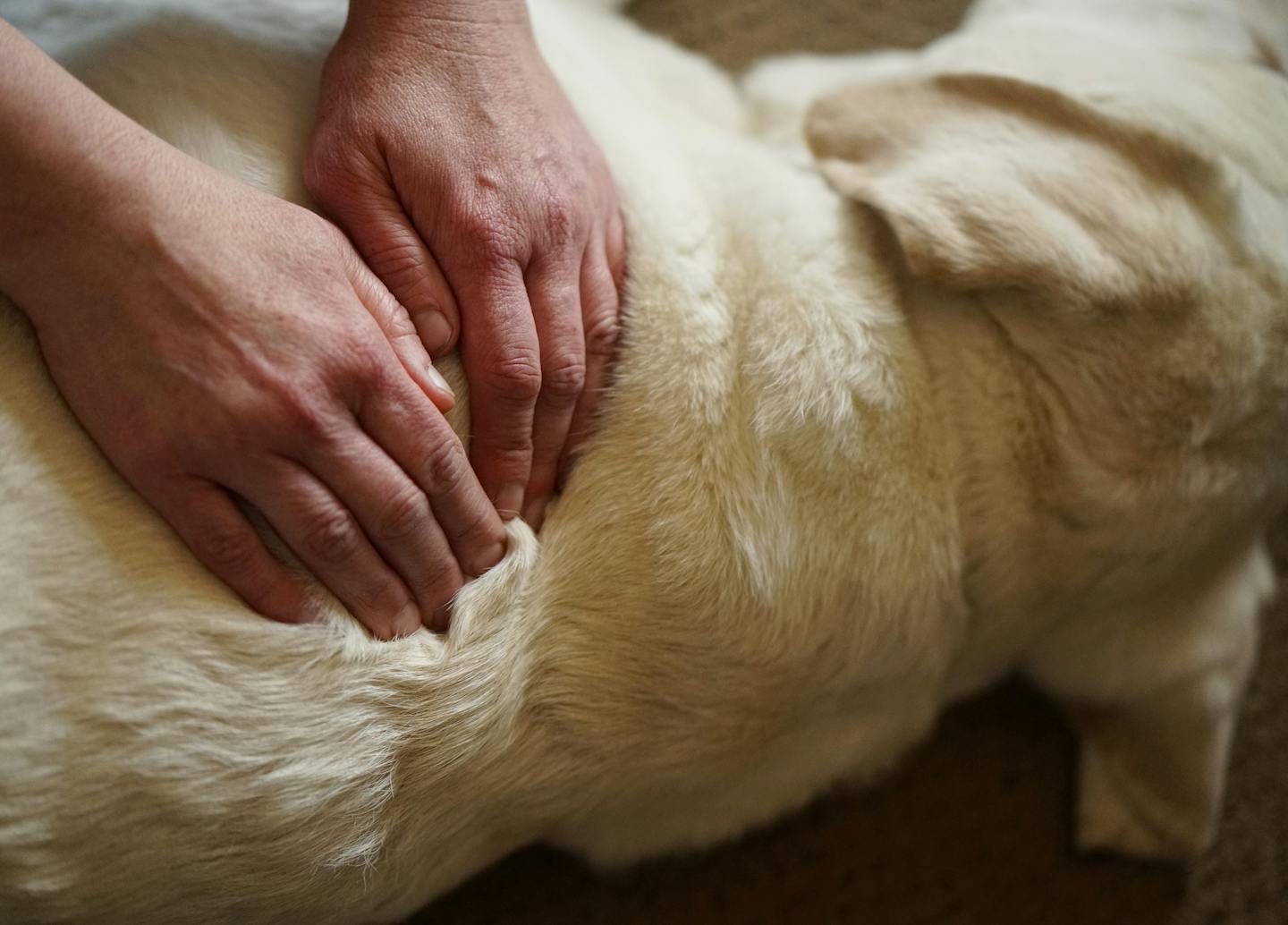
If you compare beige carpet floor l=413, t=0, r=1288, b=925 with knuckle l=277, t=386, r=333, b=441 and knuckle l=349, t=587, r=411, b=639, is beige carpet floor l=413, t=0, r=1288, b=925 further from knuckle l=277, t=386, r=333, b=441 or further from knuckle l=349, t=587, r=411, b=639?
knuckle l=277, t=386, r=333, b=441

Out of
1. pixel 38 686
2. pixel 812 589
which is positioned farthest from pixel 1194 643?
pixel 38 686

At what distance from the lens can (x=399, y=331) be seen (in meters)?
0.66

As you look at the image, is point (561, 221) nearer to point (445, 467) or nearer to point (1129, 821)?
point (445, 467)

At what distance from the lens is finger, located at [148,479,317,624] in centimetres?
61

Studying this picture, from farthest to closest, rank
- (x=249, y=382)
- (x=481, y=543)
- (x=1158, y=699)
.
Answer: (x=1158, y=699) < (x=481, y=543) < (x=249, y=382)

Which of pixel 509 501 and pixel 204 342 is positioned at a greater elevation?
pixel 204 342

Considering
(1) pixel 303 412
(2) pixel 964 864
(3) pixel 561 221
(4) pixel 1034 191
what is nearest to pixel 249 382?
(1) pixel 303 412

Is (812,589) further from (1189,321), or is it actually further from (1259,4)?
(1259,4)

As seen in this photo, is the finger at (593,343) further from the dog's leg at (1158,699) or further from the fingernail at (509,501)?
the dog's leg at (1158,699)

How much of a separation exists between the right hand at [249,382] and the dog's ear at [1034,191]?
0.41m

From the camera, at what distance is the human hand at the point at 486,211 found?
68cm

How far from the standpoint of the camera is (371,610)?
2.18 ft

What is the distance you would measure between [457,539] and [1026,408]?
47 centimetres

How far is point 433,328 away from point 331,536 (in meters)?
0.16
